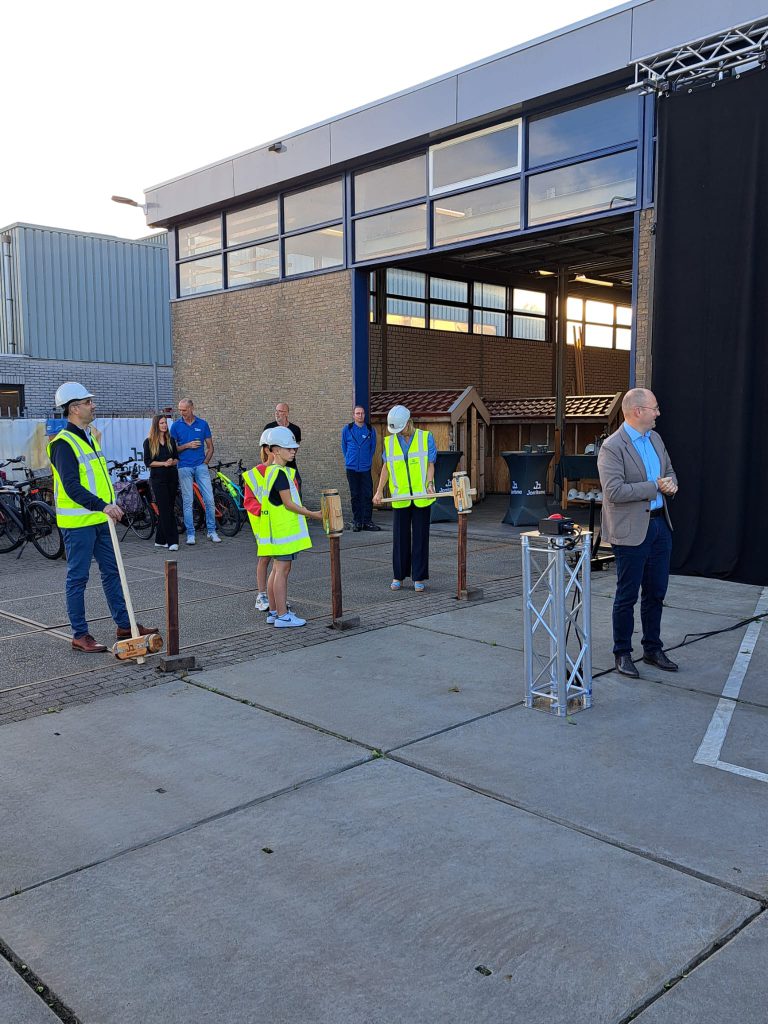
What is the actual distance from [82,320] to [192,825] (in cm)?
3087

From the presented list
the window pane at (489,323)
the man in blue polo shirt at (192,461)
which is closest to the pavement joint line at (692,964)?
the man in blue polo shirt at (192,461)

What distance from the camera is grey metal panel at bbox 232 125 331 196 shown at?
14.0 metres

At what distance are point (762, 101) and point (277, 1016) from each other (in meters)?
8.43

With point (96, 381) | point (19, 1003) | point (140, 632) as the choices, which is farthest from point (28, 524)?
point (96, 381)

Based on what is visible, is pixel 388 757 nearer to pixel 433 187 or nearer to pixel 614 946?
pixel 614 946

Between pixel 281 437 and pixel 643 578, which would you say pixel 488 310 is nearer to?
pixel 281 437

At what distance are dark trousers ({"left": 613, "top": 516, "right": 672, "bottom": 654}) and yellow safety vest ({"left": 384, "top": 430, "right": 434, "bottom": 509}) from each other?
277cm

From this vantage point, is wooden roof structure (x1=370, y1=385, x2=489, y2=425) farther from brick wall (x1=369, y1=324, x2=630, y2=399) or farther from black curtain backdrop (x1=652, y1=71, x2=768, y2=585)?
black curtain backdrop (x1=652, y1=71, x2=768, y2=585)

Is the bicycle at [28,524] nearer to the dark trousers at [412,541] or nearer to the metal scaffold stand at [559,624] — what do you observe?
the dark trousers at [412,541]

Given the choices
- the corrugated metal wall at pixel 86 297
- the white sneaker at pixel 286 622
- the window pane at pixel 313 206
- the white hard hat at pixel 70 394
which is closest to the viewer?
the white hard hat at pixel 70 394

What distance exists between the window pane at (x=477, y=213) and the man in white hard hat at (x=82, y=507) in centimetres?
767

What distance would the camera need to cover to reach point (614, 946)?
2.76 meters

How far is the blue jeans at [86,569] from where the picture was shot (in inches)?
244

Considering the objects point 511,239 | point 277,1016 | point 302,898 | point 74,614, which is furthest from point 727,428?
point 277,1016
